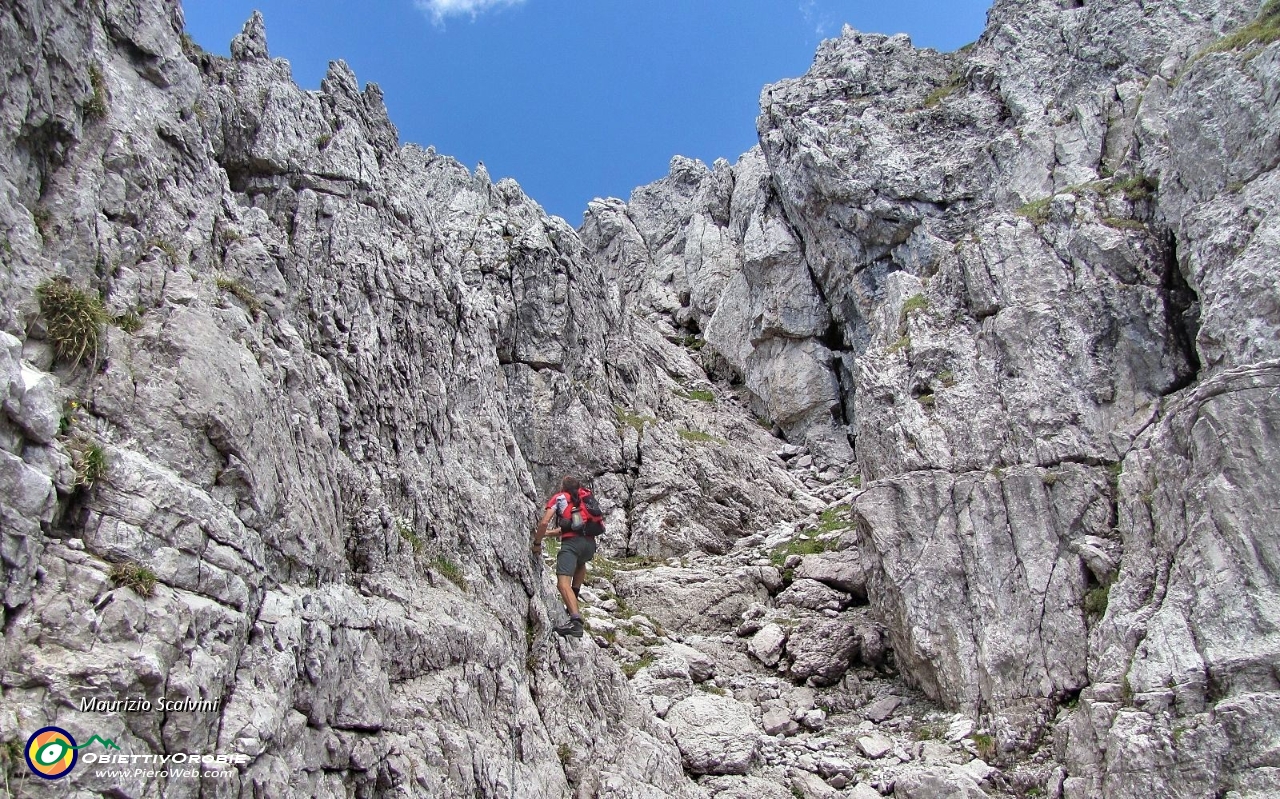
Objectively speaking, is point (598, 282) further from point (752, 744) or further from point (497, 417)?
point (752, 744)

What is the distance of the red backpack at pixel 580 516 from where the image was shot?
18250 mm

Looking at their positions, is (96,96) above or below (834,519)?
below

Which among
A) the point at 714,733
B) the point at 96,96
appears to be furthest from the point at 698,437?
the point at 96,96

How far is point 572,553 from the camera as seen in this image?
712 inches

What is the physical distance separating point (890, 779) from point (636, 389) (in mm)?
26742

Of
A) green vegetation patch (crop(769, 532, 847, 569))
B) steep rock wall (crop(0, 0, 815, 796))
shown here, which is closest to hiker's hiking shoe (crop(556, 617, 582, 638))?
steep rock wall (crop(0, 0, 815, 796))

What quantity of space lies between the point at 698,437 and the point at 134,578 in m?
33.5

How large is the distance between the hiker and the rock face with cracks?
67cm

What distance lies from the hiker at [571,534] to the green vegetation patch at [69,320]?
10.2m

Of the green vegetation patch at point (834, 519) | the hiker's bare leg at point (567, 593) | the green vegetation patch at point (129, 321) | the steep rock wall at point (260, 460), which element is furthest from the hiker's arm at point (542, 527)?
the green vegetation patch at point (834, 519)

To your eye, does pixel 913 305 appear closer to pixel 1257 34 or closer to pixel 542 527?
pixel 1257 34

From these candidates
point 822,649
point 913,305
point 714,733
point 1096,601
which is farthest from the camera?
point 913,305

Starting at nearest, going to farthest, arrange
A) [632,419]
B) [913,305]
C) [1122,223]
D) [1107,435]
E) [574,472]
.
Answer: [1107,435] < [1122,223] < [913,305] < [574,472] < [632,419]

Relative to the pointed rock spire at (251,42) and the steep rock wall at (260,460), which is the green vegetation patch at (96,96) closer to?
the steep rock wall at (260,460)
